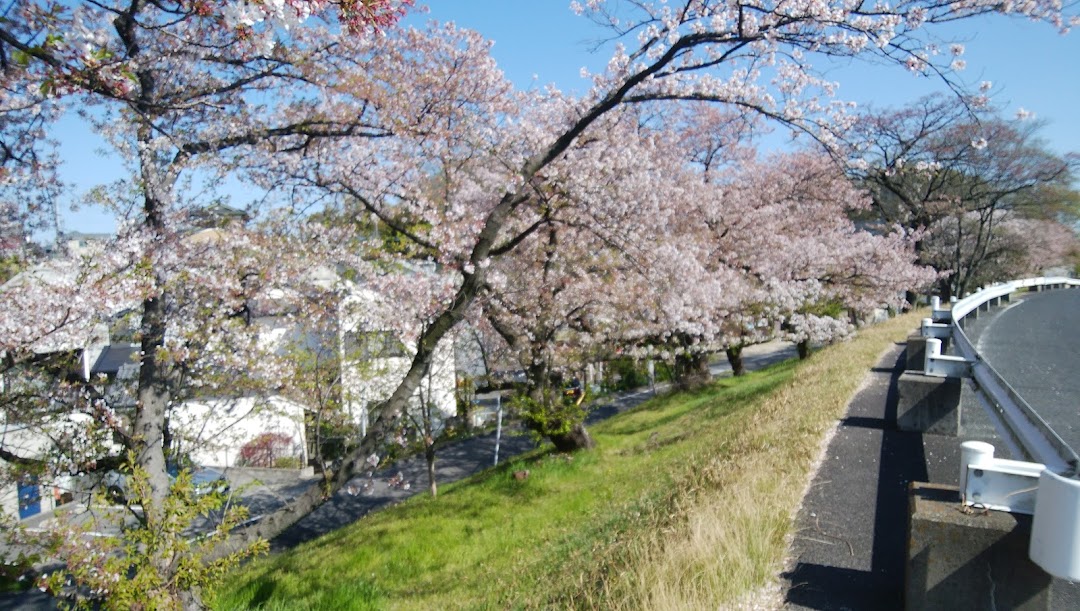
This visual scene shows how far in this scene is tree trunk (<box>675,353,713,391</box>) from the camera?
19.4 metres

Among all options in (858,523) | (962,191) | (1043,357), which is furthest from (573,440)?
(962,191)

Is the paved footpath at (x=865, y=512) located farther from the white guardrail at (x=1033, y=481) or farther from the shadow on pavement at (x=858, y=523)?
the white guardrail at (x=1033, y=481)

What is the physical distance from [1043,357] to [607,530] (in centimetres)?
663

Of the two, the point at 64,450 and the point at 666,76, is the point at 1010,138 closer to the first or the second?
the point at 666,76

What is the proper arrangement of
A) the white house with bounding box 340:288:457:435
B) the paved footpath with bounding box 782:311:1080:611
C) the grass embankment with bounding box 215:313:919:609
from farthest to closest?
the white house with bounding box 340:288:457:435, the grass embankment with bounding box 215:313:919:609, the paved footpath with bounding box 782:311:1080:611

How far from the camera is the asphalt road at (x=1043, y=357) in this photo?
5.71 m

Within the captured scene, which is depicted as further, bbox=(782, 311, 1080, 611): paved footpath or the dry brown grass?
the dry brown grass

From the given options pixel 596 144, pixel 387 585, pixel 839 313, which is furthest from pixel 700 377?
A: pixel 387 585

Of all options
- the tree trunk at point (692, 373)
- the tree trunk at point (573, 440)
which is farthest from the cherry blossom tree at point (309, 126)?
the tree trunk at point (692, 373)

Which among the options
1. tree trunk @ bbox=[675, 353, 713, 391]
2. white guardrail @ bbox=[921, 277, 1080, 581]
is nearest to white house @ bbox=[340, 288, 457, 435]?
white guardrail @ bbox=[921, 277, 1080, 581]

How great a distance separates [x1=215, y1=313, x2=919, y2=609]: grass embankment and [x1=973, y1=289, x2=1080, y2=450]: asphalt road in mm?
1477

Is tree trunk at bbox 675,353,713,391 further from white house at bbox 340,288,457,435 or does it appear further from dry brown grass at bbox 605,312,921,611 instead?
dry brown grass at bbox 605,312,921,611

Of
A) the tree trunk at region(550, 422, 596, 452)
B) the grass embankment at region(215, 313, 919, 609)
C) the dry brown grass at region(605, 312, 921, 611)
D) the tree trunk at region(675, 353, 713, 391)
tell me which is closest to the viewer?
the dry brown grass at region(605, 312, 921, 611)

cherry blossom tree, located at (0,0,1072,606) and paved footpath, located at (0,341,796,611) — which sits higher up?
cherry blossom tree, located at (0,0,1072,606)
